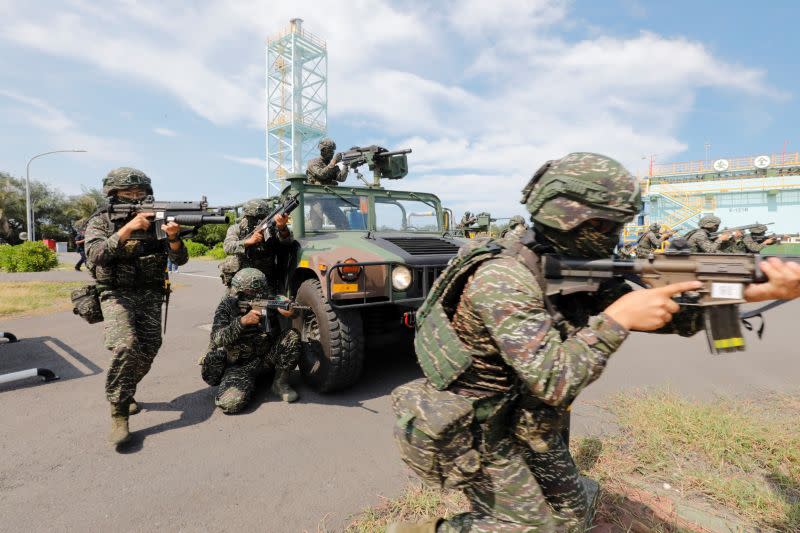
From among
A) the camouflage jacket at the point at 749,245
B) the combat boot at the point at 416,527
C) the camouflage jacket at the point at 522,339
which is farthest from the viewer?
the camouflage jacket at the point at 749,245

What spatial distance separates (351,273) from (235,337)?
1.06 meters

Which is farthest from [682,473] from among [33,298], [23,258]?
[23,258]

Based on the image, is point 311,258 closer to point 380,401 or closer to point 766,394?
point 380,401

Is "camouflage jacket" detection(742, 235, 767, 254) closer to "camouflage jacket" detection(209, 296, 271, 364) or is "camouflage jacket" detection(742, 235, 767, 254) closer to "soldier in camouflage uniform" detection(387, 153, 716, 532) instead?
"soldier in camouflage uniform" detection(387, 153, 716, 532)

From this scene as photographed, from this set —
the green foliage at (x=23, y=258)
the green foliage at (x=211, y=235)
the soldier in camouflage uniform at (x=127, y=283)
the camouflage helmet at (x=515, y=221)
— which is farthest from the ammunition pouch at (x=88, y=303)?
the green foliage at (x=211, y=235)

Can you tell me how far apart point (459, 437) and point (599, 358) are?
0.51m

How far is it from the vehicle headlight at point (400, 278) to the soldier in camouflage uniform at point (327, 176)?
3.95ft

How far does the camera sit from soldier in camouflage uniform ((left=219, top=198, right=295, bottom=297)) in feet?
13.3

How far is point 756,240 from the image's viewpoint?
9.68m

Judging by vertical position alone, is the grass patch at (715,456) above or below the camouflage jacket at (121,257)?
below

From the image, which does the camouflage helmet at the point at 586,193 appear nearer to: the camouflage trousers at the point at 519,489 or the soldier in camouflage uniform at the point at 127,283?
the camouflage trousers at the point at 519,489

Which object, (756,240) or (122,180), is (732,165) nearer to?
(756,240)

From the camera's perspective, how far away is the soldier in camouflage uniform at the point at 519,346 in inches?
49.1

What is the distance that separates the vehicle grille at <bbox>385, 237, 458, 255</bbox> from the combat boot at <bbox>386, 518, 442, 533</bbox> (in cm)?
234
